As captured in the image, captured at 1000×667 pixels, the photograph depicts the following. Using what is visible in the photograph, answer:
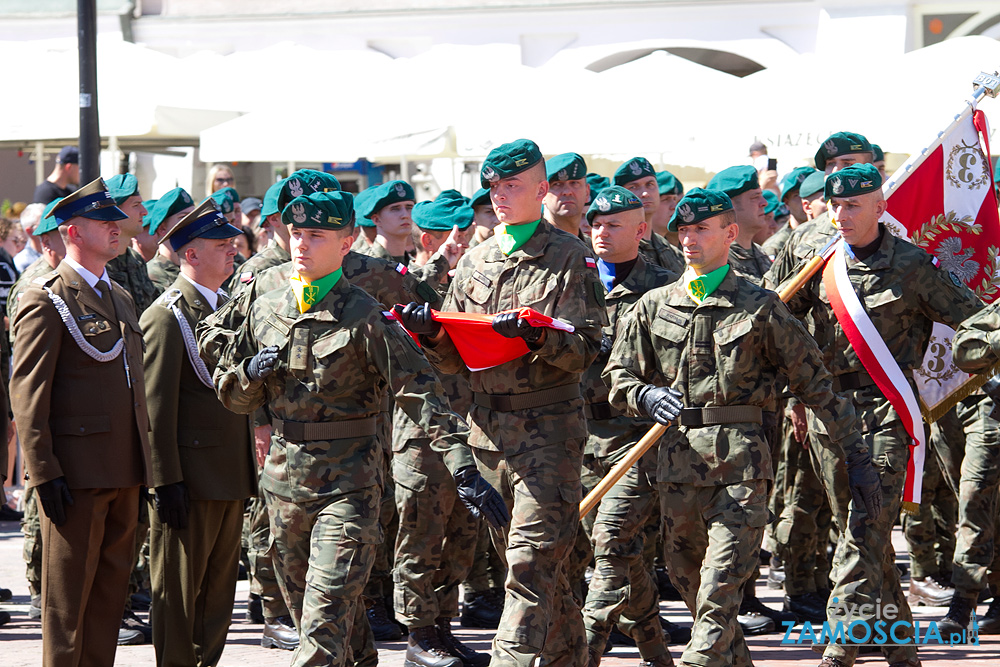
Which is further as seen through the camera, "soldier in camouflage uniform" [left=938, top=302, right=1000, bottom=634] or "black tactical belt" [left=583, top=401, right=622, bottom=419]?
"soldier in camouflage uniform" [left=938, top=302, right=1000, bottom=634]

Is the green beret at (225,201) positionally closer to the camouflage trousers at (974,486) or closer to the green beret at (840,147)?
the green beret at (840,147)

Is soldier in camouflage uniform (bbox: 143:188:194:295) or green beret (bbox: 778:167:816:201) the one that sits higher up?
green beret (bbox: 778:167:816:201)

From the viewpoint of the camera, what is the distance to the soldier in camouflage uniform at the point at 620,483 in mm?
7102

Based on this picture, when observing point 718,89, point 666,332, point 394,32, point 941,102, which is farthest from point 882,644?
point 394,32

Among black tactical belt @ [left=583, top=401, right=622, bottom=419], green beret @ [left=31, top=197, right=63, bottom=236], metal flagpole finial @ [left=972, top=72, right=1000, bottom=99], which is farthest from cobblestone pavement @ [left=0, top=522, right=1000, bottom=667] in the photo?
metal flagpole finial @ [left=972, top=72, right=1000, bottom=99]

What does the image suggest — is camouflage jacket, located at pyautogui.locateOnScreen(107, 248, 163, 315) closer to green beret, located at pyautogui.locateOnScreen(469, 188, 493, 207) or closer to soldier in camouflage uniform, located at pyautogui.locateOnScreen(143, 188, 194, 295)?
soldier in camouflage uniform, located at pyautogui.locateOnScreen(143, 188, 194, 295)

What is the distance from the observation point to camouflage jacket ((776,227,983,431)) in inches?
285

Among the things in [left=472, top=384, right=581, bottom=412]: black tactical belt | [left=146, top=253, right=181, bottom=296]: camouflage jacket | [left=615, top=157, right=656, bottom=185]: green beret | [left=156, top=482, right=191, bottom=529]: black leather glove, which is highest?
[left=615, top=157, right=656, bottom=185]: green beret

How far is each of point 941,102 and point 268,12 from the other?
13901 millimetres

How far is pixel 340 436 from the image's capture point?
243 inches

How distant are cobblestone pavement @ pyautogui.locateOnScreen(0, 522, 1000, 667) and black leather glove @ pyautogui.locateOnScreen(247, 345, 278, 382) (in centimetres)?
215

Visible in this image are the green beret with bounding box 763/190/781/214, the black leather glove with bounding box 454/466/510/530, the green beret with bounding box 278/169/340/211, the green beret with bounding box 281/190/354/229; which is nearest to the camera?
the black leather glove with bounding box 454/466/510/530

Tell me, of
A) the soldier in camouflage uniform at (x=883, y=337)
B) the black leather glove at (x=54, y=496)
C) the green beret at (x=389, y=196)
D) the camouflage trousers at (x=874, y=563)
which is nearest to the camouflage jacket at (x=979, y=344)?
the soldier in camouflage uniform at (x=883, y=337)

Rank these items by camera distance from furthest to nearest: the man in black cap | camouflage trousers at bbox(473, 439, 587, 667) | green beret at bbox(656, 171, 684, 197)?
the man in black cap < green beret at bbox(656, 171, 684, 197) < camouflage trousers at bbox(473, 439, 587, 667)
